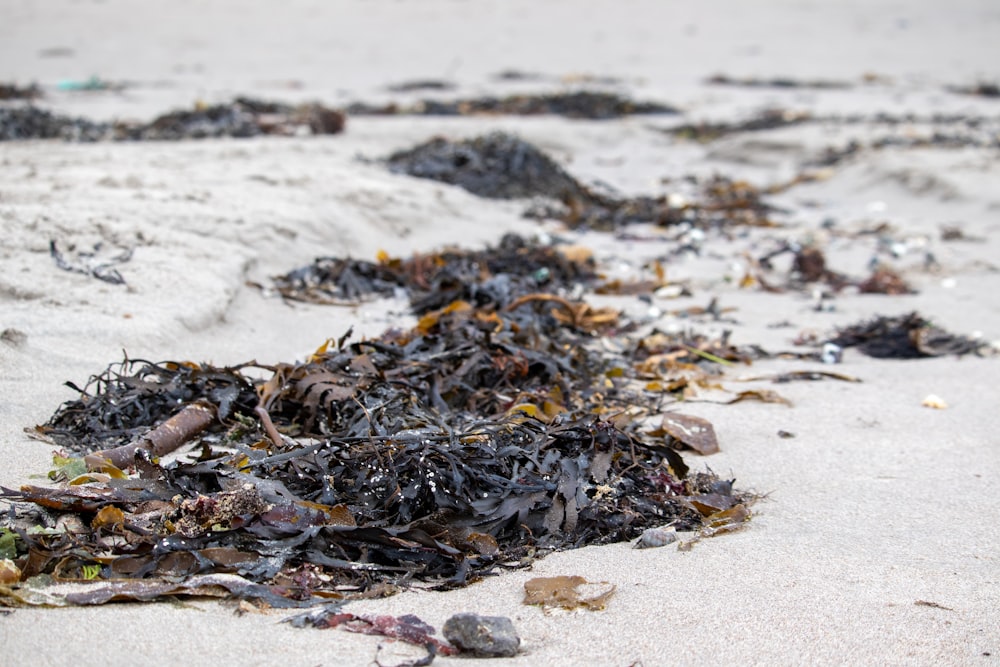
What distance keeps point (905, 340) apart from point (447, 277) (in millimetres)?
2125

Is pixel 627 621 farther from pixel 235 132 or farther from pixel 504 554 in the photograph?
pixel 235 132

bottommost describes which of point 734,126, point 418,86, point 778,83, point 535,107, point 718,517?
point 718,517

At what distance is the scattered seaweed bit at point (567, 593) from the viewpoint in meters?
1.86

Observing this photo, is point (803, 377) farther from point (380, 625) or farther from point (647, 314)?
point (380, 625)

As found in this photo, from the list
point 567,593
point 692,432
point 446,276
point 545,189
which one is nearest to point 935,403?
point 692,432

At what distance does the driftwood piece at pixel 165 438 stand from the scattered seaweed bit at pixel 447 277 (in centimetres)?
158

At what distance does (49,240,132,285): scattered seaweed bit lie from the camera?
3.64 metres

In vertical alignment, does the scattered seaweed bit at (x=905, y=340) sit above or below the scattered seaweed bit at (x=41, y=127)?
below

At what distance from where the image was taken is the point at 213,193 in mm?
5031

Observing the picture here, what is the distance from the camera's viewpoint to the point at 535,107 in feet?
36.8

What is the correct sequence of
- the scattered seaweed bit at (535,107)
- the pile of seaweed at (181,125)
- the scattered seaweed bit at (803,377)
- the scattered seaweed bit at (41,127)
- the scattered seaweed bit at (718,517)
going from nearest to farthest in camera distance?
1. the scattered seaweed bit at (718,517)
2. the scattered seaweed bit at (803,377)
3. the scattered seaweed bit at (41,127)
4. the pile of seaweed at (181,125)
5. the scattered seaweed bit at (535,107)

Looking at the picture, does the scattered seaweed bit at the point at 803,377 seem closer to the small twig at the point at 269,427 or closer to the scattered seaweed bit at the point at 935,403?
the scattered seaweed bit at the point at 935,403

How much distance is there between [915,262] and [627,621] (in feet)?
A: 15.6

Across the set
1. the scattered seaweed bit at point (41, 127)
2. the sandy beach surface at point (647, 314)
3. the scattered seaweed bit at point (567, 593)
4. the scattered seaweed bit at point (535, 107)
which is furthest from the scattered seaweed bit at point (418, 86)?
the scattered seaweed bit at point (567, 593)
